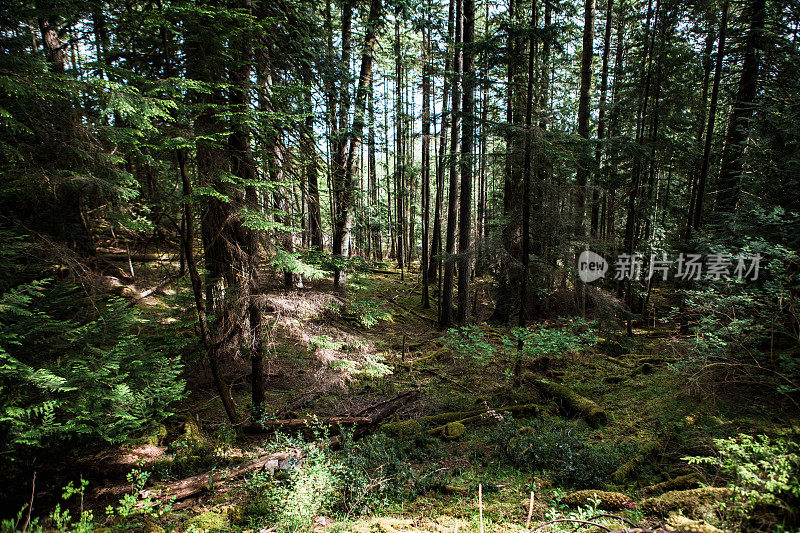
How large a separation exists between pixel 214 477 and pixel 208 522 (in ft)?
3.39

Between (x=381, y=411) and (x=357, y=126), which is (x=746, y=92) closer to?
(x=357, y=126)

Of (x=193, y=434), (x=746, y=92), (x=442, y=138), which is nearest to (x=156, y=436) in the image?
(x=193, y=434)

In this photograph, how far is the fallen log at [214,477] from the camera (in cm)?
443

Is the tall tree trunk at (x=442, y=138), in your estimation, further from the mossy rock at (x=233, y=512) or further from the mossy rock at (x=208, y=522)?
the mossy rock at (x=208, y=522)

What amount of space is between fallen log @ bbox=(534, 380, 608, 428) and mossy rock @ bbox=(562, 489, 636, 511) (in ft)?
8.56

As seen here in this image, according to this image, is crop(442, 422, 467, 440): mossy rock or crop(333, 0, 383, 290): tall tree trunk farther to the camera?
crop(333, 0, 383, 290): tall tree trunk

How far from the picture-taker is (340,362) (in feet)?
17.9

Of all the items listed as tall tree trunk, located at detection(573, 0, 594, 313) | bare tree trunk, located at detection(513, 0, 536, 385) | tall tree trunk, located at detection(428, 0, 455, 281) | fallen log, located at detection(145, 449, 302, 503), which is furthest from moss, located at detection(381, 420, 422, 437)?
tall tree trunk, located at detection(573, 0, 594, 313)

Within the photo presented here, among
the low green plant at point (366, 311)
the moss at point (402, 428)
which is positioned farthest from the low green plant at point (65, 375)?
the moss at point (402, 428)

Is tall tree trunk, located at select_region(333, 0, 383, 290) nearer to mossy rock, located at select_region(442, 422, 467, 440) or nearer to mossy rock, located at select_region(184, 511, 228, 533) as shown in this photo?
mossy rock, located at select_region(442, 422, 467, 440)

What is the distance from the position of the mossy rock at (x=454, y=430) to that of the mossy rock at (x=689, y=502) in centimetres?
323

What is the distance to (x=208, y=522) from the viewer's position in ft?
13.0

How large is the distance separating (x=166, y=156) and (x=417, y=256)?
28984 millimetres

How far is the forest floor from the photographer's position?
163 inches
